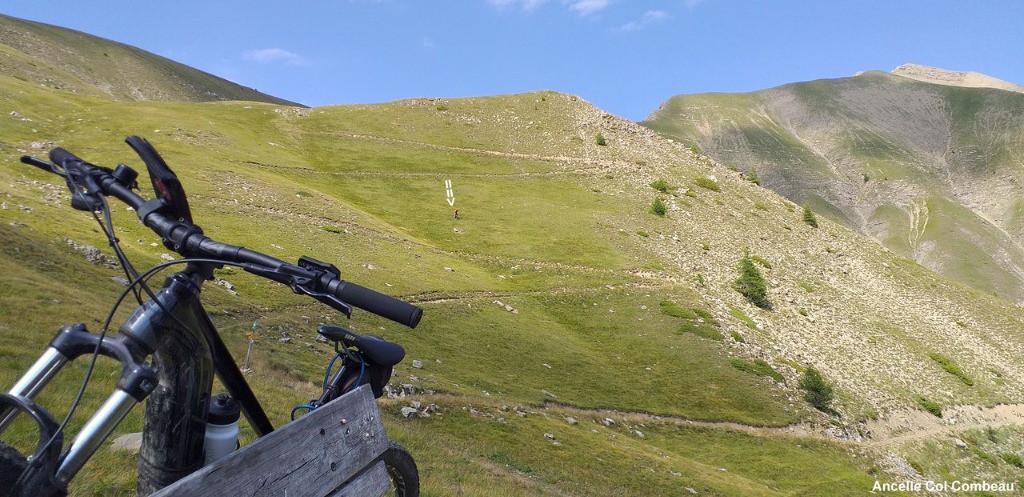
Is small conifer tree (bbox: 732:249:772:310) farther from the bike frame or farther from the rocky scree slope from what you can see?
the bike frame

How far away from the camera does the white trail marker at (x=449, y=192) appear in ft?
234

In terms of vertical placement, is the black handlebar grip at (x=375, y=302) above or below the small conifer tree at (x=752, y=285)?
above

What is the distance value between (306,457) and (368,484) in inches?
37.0

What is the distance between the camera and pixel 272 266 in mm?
3939

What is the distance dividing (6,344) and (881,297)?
258 feet

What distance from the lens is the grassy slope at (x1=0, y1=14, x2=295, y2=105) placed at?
119 meters

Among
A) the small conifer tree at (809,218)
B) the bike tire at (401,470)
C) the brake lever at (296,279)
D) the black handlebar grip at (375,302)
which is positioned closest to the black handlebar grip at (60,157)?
the brake lever at (296,279)

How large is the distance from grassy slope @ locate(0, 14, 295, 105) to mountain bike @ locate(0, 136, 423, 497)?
13524 centimetres

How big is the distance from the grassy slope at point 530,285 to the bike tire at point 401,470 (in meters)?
3.60

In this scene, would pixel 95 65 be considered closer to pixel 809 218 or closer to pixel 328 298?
pixel 809 218

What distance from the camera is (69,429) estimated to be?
9.24 meters

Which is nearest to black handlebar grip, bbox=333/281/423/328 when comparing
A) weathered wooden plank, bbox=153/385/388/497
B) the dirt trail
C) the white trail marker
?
weathered wooden plank, bbox=153/385/388/497

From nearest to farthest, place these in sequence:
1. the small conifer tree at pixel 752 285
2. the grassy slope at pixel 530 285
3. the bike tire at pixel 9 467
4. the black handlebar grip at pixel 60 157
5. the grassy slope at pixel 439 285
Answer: the bike tire at pixel 9 467
the black handlebar grip at pixel 60 157
the grassy slope at pixel 439 285
the grassy slope at pixel 530 285
the small conifer tree at pixel 752 285

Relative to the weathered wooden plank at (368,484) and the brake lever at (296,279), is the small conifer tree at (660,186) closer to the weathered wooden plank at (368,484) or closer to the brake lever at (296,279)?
the weathered wooden plank at (368,484)
